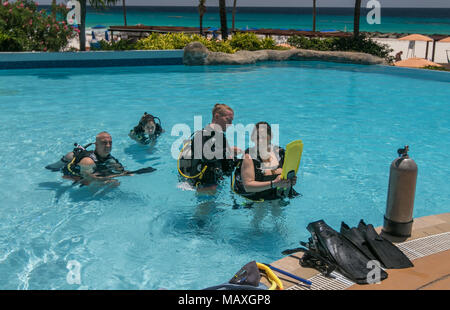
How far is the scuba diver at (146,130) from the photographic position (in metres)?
8.32

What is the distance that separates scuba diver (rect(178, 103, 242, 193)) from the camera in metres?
5.68

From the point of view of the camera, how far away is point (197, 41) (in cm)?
1958

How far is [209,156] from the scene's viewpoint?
5684 millimetres

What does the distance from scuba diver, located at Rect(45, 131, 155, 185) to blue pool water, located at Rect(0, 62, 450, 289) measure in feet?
0.94

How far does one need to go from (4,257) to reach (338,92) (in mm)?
11792

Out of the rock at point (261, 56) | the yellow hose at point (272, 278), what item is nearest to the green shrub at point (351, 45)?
the rock at point (261, 56)

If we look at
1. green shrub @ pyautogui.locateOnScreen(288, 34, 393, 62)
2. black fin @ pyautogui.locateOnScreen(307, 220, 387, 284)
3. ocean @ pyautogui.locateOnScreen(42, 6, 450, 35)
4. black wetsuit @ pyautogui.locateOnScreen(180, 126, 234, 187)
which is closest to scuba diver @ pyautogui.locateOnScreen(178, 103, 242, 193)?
black wetsuit @ pyautogui.locateOnScreen(180, 126, 234, 187)

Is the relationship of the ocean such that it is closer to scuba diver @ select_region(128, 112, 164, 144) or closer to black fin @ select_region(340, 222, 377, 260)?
scuba diver @ select_region(128, 112, 164, 144)

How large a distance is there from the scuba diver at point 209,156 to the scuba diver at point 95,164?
113 centimetres

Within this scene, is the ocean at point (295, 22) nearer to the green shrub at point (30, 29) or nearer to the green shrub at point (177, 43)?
the green shrub at point (177, 43)

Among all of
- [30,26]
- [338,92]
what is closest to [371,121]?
[338,92]

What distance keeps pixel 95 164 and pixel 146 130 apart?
2.31m

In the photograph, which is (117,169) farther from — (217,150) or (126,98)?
(126,98)

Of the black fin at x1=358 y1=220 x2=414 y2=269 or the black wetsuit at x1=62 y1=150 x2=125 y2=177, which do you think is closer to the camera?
the black fin at x1=358 y1=220 x2=414 y2=269
